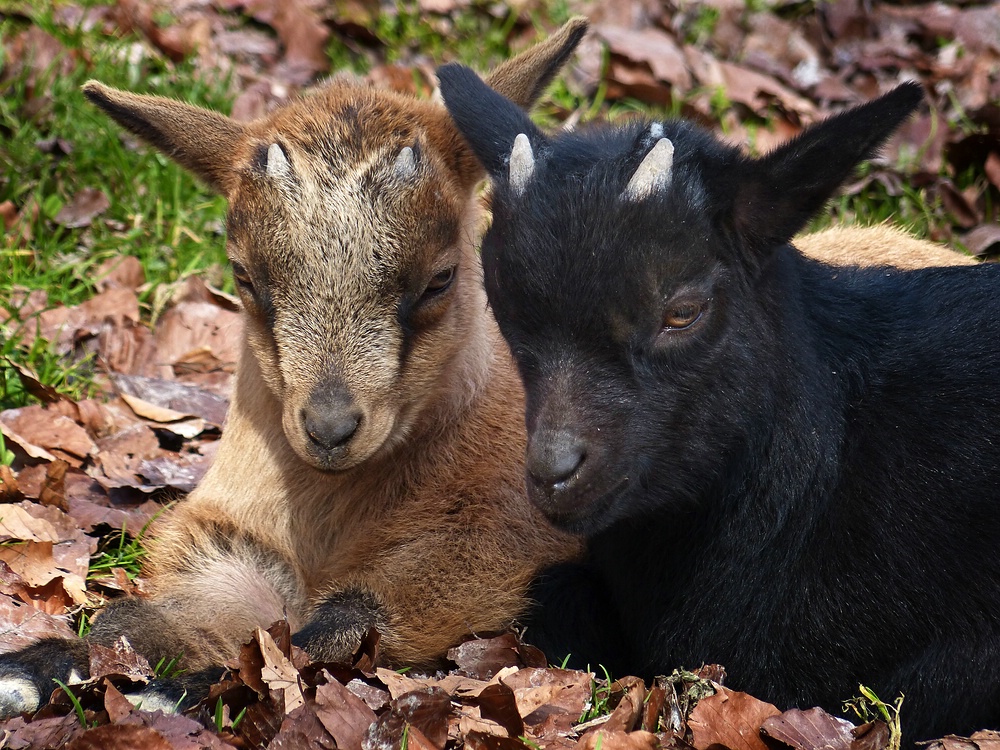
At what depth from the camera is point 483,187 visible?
5.76 m

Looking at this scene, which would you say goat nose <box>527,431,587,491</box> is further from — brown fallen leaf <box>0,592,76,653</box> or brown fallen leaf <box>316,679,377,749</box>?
brown fallen leaf <box>0,592,76,653</box>

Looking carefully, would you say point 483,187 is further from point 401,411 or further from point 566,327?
point 566,327

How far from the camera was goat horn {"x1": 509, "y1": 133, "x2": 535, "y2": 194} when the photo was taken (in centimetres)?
406

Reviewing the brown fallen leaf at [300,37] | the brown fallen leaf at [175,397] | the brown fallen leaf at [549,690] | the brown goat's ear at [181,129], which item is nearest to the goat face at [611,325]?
the brown fallen leaf at [549,690]

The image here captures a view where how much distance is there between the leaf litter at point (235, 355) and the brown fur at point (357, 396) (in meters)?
0.35

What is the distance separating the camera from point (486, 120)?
450cm

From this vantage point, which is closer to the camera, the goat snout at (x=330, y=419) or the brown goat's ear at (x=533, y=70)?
the goat snout at (x=330, y=419)

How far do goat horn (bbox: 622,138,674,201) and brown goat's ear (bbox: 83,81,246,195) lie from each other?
85.4 inches

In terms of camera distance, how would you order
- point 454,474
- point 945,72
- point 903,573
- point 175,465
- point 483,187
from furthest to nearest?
point 945,72 → point 175,465 → point 483,187 → point 454,474 → point 903,573

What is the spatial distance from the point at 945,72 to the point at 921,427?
18.6ft

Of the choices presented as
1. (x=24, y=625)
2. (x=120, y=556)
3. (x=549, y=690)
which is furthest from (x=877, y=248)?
(x=24, y=625)

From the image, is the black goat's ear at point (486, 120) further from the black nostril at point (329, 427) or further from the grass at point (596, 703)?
the grass at point (596, 703)

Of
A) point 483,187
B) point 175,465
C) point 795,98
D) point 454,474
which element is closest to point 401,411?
point 454,474

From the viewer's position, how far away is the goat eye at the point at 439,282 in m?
5.03
